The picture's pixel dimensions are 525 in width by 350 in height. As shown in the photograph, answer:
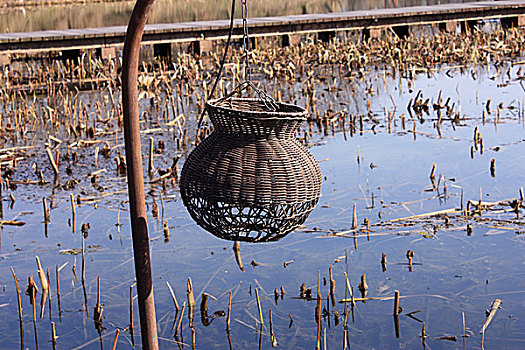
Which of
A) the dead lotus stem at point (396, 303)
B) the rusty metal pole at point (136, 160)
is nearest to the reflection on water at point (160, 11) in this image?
the dead lotus stem at point (396, 303)

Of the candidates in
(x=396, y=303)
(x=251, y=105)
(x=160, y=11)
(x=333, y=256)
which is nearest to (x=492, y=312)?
(x=396, y=303)

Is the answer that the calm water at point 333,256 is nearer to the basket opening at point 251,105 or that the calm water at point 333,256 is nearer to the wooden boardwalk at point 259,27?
the basket opening at point 251,105

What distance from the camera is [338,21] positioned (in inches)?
604

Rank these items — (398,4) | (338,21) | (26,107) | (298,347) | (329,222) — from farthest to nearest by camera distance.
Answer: (398,4) → (338,21) → (26,107) → (329,222) → (298,347)

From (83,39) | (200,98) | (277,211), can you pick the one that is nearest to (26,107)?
Result: (200,98)

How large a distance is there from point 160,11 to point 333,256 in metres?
23.1

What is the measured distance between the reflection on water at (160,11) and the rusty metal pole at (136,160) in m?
19.5

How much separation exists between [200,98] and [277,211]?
7.17 meters

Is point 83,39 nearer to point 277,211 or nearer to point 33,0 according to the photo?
point 277,211

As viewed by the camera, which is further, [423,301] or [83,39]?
[83,39]

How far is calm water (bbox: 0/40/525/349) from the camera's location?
457 centimetres

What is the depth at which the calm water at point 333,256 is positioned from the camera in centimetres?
457

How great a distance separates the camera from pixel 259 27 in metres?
14.8

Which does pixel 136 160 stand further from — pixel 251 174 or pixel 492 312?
pixel 492 312
